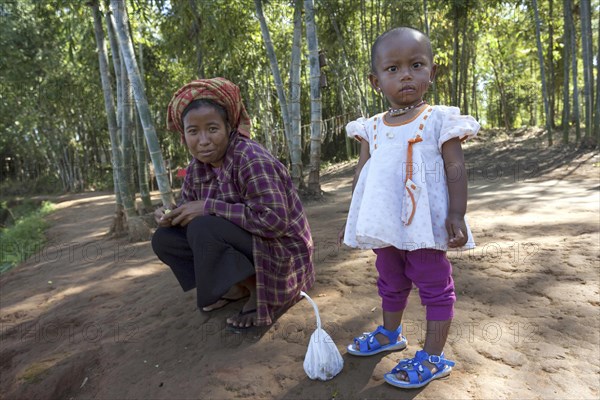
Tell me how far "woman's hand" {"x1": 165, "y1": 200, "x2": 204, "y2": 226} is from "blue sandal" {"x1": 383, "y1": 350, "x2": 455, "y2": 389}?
3.76 feet

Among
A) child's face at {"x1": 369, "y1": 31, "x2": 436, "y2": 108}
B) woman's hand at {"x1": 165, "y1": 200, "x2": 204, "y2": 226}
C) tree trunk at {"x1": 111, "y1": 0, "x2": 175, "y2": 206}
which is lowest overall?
woman's hand at {"x1": 165, "y1": 200, "x2": 204, "y2": 226}

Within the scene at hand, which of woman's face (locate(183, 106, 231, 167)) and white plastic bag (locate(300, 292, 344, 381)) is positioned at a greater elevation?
woman's face (locate(183, 106, 231, 167))

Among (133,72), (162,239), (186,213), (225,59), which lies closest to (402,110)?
(186,213)

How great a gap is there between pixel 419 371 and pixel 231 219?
3.46 ft

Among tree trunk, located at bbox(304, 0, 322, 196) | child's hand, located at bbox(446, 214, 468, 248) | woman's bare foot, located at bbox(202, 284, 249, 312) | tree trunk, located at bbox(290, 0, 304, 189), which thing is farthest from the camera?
tree trunk, located at bbox(290, 0, 304, 189)

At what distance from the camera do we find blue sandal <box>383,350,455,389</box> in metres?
1.54

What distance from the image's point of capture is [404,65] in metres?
1.58

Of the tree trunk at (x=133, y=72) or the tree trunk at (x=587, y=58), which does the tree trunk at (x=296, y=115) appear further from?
the tree trunk at (x=587, y=58)

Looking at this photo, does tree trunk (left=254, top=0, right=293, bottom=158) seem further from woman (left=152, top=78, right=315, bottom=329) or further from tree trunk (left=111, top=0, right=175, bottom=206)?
woman (left=152, top=78, right=315, bottom=329)

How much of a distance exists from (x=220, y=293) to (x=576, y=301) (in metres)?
1.90

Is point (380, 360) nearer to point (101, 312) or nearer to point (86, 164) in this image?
point (101, 312)

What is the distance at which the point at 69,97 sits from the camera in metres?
15.2

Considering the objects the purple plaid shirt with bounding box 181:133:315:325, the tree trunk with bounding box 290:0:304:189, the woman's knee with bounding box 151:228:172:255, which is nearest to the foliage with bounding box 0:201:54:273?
the tree trunk with bounding box 290:0:304:189

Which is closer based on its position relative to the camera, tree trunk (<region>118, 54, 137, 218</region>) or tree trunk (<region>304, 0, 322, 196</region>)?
tree trunk (<region>118, 54, 137, 218</region>)
